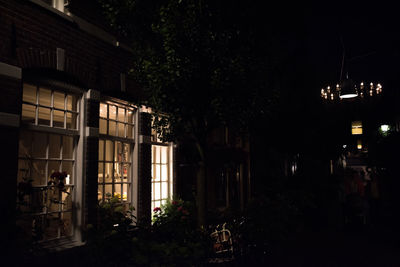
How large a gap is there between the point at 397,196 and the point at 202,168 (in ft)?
37.0

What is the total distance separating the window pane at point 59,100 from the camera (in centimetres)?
633

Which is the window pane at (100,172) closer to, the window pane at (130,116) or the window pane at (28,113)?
the window pane at (130,116)

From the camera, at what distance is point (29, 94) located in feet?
19.5

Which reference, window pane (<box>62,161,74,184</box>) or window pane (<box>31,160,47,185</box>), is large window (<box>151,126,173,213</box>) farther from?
window pane (<box>31,160,47,185</box>)

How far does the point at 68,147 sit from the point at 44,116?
71cm

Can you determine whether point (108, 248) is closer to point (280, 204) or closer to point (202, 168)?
point (202, 168)

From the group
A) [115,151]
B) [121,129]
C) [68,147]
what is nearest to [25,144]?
[68,147]

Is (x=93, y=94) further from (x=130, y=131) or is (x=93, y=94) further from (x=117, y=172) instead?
(x=117, y=172)

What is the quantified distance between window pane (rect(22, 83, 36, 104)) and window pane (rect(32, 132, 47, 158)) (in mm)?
523

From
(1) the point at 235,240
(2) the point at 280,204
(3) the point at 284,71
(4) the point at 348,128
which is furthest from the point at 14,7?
(4) the point at 348,128

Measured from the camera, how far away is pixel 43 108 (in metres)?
6.13

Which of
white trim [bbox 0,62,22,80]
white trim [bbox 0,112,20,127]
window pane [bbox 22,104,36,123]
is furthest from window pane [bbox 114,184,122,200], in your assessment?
white trim [bbox 0,62,22,80]

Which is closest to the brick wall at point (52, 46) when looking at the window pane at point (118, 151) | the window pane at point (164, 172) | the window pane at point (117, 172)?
the window pane at point (118, 151)

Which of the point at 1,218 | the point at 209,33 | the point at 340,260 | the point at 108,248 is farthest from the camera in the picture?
the point at 340,260
